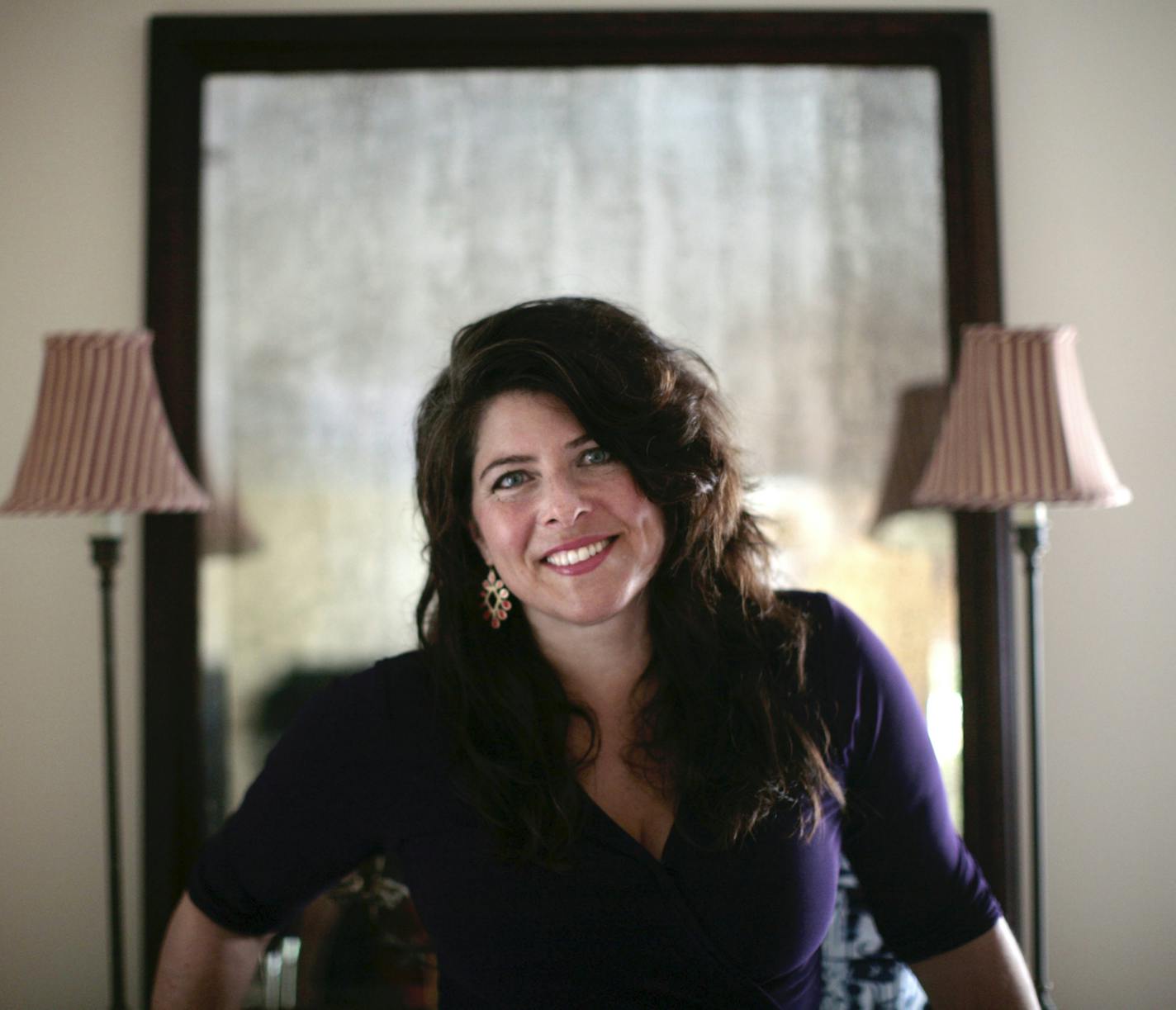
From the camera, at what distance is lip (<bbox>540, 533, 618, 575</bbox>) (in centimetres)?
125

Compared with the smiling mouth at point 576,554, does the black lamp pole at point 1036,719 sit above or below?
below

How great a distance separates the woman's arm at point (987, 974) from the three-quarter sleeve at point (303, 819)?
779mm

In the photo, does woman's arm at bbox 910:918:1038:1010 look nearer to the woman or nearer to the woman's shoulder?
the woman

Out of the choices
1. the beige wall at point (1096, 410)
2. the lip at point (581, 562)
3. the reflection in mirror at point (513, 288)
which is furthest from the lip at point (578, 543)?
the beige wall at point (1096, 410)

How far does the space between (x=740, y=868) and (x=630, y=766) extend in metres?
0.20

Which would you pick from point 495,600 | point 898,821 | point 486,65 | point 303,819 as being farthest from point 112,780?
point 486,65

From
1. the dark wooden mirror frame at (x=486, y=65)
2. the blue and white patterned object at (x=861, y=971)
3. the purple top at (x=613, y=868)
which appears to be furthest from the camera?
the dark wooden mirror frame at (x=486, y=65)

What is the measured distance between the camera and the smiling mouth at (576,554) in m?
1.25

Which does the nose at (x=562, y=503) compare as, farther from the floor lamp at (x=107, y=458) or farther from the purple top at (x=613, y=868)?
the floor lamp at (x=107, y=458)

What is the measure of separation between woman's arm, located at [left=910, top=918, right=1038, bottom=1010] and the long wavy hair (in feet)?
0.89

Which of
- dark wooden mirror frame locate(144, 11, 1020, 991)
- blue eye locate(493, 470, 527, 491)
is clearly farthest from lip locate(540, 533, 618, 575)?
dark wooden mirror frame locate(144, 11, 1020, 991)

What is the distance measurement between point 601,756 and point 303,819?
411mm

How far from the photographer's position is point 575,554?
4.11 ft

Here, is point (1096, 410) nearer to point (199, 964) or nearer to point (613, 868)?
point (613, 868)
